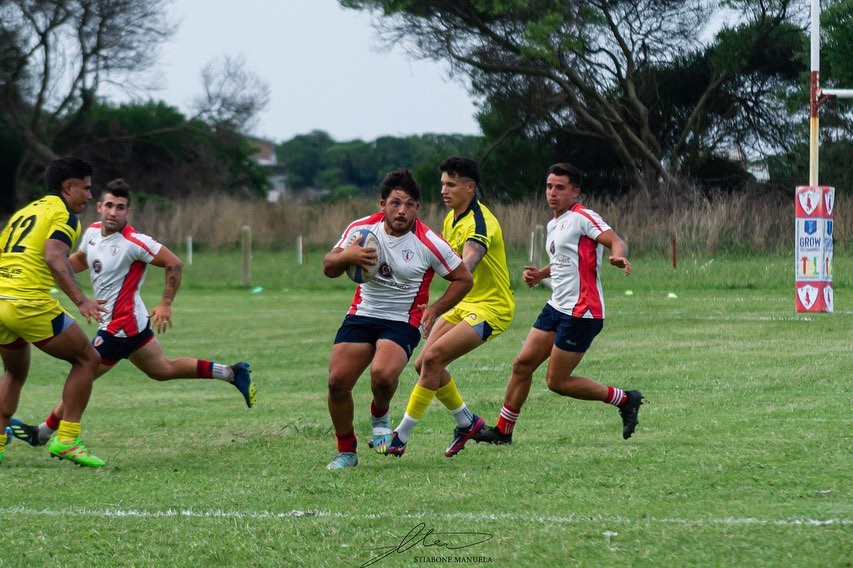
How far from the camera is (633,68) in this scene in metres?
41.5

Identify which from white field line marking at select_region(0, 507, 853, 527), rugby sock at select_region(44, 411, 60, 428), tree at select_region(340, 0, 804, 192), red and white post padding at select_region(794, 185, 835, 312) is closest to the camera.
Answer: white field line marking at select_region(0, 507, 853, 527)

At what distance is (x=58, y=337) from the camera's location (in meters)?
8.65

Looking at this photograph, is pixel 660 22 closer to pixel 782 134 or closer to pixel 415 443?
pixel 782 134

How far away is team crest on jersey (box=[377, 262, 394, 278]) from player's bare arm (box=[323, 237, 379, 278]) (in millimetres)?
228

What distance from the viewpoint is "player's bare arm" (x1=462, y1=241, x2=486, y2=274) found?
882 cm

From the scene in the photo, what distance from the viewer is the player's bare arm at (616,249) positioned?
332 inches

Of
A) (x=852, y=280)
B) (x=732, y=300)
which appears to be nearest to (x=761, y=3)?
(x=852, y=280)

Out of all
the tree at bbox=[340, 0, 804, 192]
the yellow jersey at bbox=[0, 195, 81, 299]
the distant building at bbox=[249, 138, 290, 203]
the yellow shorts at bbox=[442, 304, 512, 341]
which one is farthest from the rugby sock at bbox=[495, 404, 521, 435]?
the distant building at bbox=[249, 138, 290, 203]

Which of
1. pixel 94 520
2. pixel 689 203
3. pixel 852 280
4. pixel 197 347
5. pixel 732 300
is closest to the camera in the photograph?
pixel 94 520

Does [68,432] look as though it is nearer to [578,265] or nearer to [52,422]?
[52,422]

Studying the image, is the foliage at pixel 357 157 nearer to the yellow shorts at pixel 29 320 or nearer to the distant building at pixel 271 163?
the distant building at pixel 271 163

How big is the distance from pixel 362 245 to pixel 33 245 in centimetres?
227

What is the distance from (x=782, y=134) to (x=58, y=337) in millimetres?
35709

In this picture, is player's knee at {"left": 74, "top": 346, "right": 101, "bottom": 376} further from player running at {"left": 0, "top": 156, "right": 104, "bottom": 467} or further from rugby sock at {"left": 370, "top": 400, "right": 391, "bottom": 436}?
rugby sock at {"left": 370, "top": 400, "right": 391, "bottom": 436}
